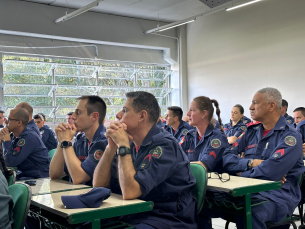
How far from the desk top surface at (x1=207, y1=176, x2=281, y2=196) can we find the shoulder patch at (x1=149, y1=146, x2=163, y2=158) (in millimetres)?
549

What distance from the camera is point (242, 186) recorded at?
2.41m

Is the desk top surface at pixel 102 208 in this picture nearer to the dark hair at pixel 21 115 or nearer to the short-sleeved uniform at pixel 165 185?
the short-sleeved uniform at pixel 165 185

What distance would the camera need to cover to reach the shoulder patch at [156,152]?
7.08 feet

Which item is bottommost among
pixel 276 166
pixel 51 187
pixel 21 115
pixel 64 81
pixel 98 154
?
pixel 51 187

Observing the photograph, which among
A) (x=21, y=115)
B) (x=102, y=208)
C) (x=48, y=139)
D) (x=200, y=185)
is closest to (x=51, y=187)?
(x=102, y=208)

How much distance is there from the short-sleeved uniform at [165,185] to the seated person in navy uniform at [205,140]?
3.81ft

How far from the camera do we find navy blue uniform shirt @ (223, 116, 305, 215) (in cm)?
284

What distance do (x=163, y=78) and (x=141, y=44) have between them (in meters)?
1.34

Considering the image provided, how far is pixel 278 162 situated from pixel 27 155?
8.49 feet

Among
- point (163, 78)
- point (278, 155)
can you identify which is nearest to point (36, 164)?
point (278, 155)

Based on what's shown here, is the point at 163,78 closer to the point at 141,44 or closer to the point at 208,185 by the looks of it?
the point at 141,44

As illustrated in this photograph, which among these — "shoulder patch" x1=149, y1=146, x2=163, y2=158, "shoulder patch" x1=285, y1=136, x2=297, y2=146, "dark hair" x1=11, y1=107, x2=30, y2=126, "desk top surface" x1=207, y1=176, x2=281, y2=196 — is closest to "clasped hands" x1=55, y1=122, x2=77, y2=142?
"shoulder patch" x1=149, y1=146, x2=163, y2=158

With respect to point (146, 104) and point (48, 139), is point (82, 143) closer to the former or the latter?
point (146, 104)

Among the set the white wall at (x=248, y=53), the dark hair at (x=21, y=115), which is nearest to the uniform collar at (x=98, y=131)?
the dark hair at (x=21, y=115)
